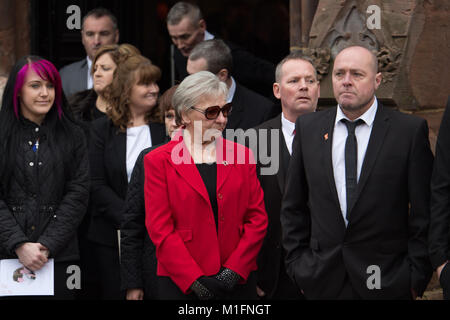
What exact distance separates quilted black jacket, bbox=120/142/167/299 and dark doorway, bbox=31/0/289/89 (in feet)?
12.0

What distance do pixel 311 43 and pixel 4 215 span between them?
241cm

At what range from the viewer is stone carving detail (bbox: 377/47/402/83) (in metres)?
5.43

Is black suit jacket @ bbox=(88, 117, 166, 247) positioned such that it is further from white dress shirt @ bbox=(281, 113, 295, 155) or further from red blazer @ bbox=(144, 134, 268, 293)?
red blazer @ bbox=(144, 134, 268, 293)

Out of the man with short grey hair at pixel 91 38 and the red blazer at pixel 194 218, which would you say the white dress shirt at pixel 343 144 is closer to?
the red blazer at pixel 194 218

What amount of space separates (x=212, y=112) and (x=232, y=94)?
1616mm

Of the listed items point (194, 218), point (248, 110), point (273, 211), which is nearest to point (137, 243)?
point (194, 218)

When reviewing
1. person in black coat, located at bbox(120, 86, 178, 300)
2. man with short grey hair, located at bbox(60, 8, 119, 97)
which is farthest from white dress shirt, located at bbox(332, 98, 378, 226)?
man with short grey hair, located at bbox(60, 8, 119, 97)

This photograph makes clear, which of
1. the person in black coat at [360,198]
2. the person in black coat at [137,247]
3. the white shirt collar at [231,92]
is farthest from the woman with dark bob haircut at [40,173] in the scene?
the person in black coat at [360,198]

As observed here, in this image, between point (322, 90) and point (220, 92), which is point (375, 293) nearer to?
point (220, 92)

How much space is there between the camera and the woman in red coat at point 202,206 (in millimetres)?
4266

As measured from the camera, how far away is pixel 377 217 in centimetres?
414

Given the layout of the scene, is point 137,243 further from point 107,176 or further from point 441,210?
point 441,210

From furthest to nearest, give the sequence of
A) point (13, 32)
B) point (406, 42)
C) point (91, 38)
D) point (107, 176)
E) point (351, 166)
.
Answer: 1. point (13, 32)
2. point (91, 38)
3. point (107, 176)
4. point (406, 42)
5. point (351, 166)

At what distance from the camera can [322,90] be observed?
19.1 feet
